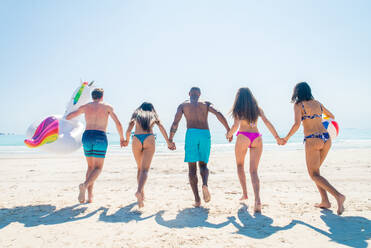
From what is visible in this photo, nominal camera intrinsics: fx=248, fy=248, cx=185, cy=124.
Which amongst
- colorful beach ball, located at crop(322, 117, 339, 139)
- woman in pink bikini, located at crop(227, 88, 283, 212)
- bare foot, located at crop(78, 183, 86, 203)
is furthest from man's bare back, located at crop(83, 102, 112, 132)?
colorful beach ball, located at crop(322, 117, 339, 139)

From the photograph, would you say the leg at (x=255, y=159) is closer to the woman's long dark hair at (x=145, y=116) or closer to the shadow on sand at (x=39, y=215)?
the woman's long dark hair at (x=145, y=116)

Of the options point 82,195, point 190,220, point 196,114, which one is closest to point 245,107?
point 196,114

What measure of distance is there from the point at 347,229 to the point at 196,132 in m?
2.67

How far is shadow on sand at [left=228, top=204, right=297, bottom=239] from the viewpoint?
3102 mm

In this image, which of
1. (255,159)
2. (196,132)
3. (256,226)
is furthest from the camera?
(196,132)

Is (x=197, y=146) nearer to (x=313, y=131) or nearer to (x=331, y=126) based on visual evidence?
(x=313, y=131)

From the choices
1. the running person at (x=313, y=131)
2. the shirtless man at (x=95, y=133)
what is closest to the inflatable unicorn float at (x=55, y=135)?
the shirtless man at (x=95, y=133)

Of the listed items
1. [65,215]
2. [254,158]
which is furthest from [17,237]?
[254,158]

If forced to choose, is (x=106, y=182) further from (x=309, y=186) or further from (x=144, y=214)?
(x=309, y=186)

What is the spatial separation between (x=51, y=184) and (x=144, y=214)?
403 centimetres

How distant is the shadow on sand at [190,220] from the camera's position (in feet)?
11.2

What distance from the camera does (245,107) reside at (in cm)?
451

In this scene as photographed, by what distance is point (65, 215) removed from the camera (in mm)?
3977

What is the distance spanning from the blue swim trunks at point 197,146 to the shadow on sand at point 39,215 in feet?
6.19
